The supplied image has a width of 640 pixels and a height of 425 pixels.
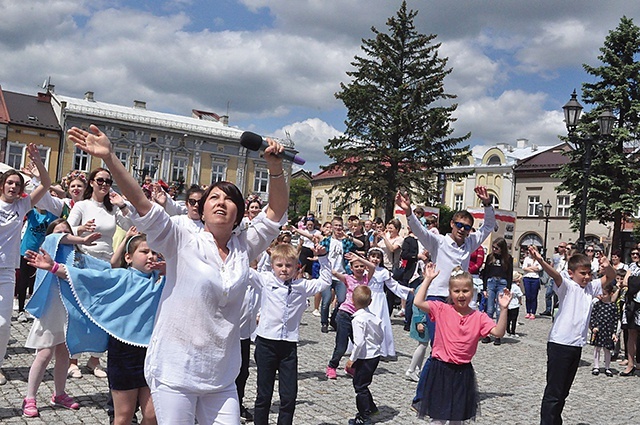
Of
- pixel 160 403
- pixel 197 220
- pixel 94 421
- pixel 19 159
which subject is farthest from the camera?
pixel 19 159

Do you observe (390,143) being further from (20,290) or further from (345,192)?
(20,290)

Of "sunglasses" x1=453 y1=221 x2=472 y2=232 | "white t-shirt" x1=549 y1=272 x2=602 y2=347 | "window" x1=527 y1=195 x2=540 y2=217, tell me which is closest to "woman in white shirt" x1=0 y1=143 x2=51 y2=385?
"sunglasses" x1=453 y1=221 x2=472 y2=232

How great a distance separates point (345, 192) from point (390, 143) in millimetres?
4257

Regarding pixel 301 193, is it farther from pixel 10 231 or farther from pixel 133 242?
pixel 133 242

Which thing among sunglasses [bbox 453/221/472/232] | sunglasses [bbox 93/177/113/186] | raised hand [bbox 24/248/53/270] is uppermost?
sunglasses [bbox 93/177/113/186]

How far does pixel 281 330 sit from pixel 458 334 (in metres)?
1.54

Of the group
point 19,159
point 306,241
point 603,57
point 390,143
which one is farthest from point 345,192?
point 19,159

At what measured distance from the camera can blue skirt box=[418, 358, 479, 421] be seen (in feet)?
16.9

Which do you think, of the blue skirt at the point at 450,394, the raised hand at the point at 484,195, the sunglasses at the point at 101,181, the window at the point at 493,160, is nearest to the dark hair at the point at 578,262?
the raised hand at the point at 484,195

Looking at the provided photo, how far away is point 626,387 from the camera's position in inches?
368

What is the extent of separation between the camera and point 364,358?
6348mm

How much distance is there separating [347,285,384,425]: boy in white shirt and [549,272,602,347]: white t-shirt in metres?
1.76

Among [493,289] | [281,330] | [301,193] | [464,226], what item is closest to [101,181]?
[281,330]

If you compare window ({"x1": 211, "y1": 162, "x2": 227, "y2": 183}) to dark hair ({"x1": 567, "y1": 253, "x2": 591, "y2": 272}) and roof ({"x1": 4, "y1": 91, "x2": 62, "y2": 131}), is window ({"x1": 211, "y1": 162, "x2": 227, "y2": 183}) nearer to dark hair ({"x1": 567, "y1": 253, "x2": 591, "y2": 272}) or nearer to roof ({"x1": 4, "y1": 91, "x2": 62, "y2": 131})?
roof ({"x1": 4, "y1": 91, "x2": 62, "y2": 131})
